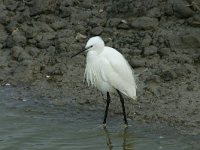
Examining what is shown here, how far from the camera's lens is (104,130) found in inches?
341

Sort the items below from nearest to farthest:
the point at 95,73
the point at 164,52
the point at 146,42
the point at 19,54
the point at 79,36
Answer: the point at 95,73, the point at 164,52, the point at 146,42, the point at 19,54, the point at 79,36

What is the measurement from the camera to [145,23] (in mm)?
11047

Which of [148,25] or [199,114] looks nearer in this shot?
[199,114]

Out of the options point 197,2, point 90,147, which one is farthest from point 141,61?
point 90,147

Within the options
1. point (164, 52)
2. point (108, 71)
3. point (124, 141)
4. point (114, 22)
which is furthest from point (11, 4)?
point (124, 141)

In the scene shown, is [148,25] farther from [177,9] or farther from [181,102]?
[181,102]

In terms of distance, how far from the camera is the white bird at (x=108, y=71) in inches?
343

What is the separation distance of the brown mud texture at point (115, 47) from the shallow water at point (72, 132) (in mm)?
283

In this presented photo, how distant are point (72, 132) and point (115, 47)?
273 centimetres

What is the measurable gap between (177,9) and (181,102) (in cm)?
258

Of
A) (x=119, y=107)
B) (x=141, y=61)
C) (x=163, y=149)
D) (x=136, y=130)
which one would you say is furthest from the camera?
(x=141, y=61)

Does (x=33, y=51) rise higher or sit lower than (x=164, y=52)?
lower

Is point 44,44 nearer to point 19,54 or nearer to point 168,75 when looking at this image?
point 19,54

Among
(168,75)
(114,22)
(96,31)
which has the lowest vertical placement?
(168,75)
